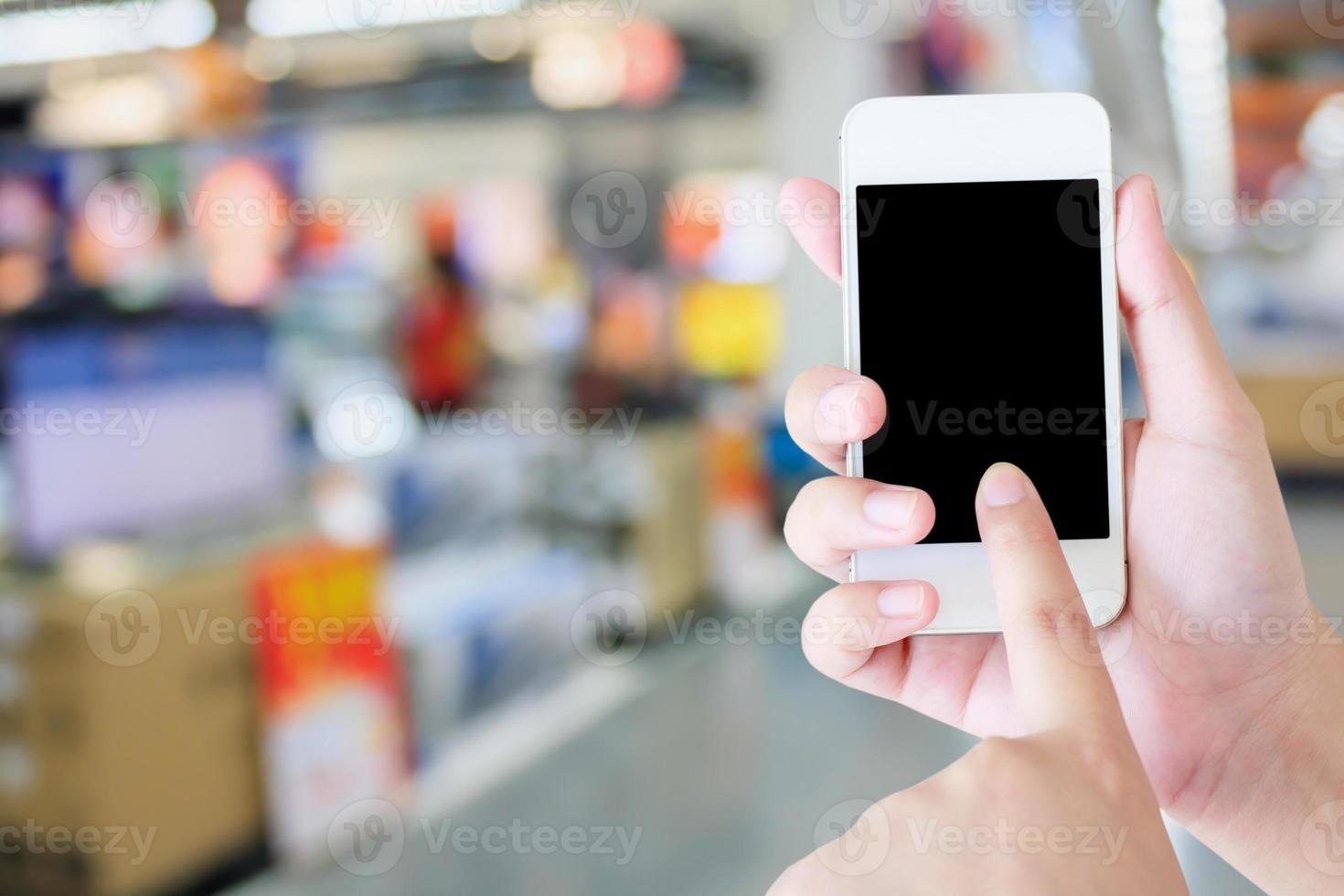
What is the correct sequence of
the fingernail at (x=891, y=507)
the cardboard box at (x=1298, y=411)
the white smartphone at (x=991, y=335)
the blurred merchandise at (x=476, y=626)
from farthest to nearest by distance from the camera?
the cardboard box at (x=1298, y=411) → the blurred merchandise at (x=476, y=626) → the white smartphone at (x=991, y=335) → the fingernail at (x=891, y=507)

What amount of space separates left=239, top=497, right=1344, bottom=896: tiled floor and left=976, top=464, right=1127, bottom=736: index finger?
2348mm

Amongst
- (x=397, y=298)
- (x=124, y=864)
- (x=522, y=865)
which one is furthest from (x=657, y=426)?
(x=124, y=864)

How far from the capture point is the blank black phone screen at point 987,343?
103cm

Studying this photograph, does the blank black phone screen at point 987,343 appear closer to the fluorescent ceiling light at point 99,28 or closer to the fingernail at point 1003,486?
the fingernail at point 1003,486

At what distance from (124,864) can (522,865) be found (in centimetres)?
102

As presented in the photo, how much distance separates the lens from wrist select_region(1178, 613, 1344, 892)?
102 centimetres

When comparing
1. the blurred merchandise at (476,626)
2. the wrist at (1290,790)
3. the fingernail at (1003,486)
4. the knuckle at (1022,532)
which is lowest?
the blurred merchandise at (476,626)

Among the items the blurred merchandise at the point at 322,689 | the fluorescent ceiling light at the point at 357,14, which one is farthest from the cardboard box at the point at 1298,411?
the blurred merchandise at the point at 322,689

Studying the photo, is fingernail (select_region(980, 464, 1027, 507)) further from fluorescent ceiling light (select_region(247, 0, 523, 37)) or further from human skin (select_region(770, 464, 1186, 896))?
fluorescent ceiling light (select_region(247, 0, 523, 37))

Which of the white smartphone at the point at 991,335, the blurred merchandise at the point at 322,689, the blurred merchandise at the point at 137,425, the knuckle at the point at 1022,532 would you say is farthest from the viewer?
the blurred merchandise at the point at 322,689

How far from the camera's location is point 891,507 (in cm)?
94

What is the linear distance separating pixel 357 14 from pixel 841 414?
6.02 meters

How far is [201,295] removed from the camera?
3.76 meters

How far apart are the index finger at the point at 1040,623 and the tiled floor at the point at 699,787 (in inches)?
92.4
